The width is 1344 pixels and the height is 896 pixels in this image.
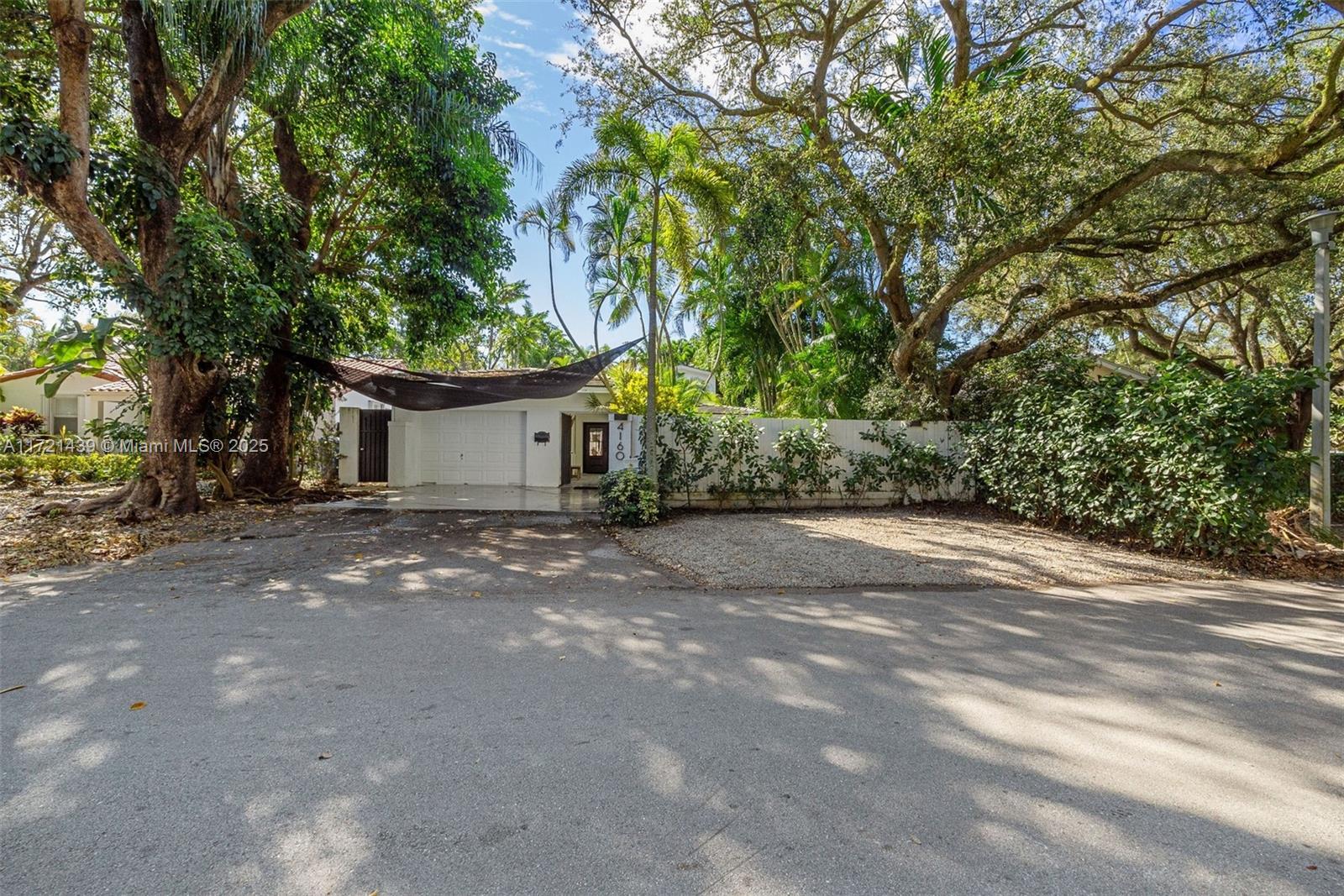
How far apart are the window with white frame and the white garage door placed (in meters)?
15.5

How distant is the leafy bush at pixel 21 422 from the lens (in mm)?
15609

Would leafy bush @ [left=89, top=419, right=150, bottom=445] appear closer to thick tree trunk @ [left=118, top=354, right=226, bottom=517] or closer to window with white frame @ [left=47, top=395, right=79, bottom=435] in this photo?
thick tree trunk @ [left=118, top=354, right=226, bottom=517]

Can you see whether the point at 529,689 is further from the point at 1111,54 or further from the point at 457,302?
the point at 1111,54

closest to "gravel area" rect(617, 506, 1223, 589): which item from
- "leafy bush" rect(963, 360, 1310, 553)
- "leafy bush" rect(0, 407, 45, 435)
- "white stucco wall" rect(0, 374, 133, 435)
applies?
"leafy bush" rect(963, 360, 1310, 553)

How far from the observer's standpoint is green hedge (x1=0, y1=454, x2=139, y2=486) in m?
12.6

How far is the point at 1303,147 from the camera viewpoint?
8.05 meters

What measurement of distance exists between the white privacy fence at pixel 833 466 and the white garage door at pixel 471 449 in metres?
5.55

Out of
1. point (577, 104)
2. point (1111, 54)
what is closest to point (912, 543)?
point (1111, 54)

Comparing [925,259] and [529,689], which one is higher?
[925,259]

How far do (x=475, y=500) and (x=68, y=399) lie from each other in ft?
63.3


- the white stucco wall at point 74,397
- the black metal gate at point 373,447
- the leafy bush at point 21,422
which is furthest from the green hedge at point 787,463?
the white stucco wall at point 74,397

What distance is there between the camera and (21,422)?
53.3 ft

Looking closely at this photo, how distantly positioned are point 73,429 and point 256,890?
27.0 meters

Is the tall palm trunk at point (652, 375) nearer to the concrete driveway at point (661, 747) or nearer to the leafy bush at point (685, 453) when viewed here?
the leafy bush at point (685, 453)
